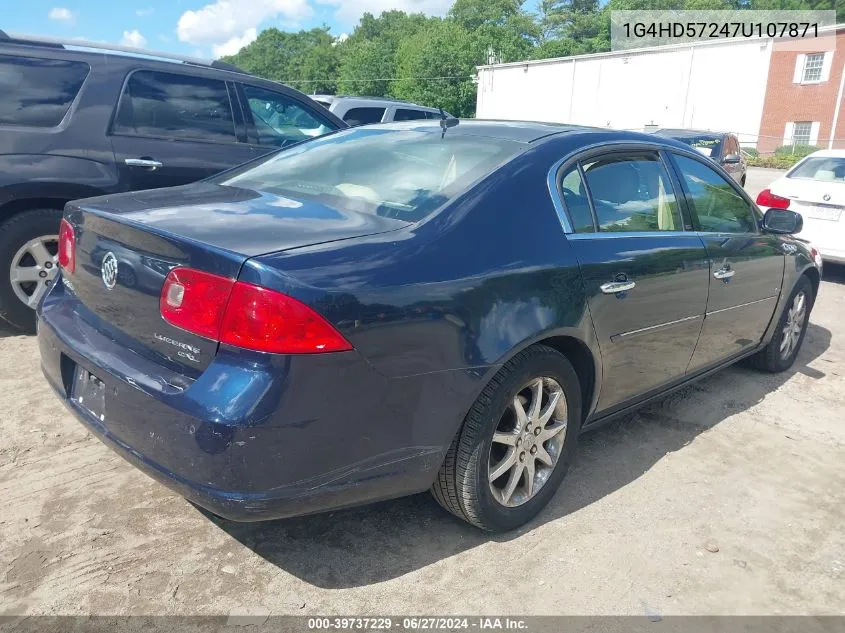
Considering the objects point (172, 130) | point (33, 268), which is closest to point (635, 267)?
point (172, 130)

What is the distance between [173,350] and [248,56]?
492 feet

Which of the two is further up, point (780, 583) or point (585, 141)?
point (585, 141)

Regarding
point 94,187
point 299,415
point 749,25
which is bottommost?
point 299,415

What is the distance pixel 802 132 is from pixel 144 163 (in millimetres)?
38393

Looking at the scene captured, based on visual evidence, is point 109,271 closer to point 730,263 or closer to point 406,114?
point 730,263

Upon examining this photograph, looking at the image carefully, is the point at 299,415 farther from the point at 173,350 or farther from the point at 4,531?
the point at 4,531

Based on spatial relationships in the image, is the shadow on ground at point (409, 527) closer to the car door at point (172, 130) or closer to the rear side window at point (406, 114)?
the car door at point (172, 130)

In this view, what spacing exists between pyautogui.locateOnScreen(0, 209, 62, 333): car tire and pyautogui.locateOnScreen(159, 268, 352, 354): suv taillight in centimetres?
287

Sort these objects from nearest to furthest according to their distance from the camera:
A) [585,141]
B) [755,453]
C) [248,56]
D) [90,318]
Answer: [90,318] < [585,141] < [755,453] < [248,56]

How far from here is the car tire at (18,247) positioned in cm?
445

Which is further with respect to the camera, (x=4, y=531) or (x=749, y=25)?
(x=749, y=25)

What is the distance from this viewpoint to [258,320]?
6.72 feet

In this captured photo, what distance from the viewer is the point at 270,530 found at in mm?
2785

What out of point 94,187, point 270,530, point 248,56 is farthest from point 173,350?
point 248,56
